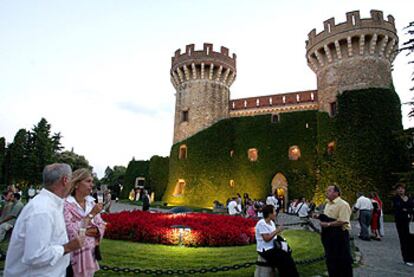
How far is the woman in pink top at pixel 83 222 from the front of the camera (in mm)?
3244

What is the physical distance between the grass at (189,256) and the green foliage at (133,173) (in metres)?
26.3

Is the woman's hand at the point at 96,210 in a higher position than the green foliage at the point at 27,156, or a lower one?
lower

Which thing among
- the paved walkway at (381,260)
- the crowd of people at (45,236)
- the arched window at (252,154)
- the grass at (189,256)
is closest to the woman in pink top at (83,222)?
the crowd of people at (45,236)

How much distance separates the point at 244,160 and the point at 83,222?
918 inches

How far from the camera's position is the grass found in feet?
21.1

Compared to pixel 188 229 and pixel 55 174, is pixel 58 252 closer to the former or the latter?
pixel 55 174

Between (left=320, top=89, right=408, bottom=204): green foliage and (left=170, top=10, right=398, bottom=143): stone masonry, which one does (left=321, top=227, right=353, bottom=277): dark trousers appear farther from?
(left=170, top=10, right=398, bottom=143): stone masonry

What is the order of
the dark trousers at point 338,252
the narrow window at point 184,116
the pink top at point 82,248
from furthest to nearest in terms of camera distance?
the narrow window at point 184,116
the dark trousers at point 338,252
the pink top at point 82,248

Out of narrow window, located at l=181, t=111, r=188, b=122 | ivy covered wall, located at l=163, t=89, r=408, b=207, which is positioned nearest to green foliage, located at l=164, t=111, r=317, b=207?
ivy covered wall, located at l=163, t=89, r=408, b=207

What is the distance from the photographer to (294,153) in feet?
80.0

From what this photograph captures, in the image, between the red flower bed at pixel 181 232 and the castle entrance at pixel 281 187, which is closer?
the red flower bed at pixel 181 232

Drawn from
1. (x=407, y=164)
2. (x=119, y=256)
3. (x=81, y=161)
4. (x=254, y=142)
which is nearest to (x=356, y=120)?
(x=407, y=164)

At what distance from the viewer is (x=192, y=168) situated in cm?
2634

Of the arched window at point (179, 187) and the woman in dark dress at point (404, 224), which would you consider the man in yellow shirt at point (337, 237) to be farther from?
the arched window at point (179, 187)
